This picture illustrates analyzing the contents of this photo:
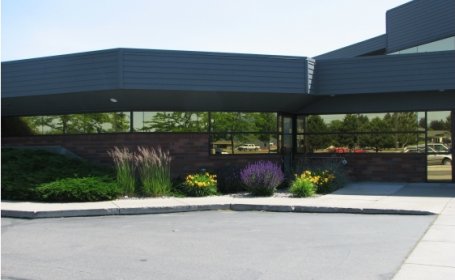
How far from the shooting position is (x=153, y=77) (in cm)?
1536

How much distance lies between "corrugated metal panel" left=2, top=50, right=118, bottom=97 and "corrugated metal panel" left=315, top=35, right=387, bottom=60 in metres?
14.6

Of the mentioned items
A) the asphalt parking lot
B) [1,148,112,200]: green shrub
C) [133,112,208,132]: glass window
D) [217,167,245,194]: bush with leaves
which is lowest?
the asphalt parking lot

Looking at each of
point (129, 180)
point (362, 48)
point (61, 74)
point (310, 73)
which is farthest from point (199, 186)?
point (362, 48)

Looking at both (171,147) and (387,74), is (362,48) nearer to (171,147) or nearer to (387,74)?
(387,74)

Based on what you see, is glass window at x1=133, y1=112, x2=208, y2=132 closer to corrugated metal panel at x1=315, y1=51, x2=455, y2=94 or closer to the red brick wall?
the red brick wall

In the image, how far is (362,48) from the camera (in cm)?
2689

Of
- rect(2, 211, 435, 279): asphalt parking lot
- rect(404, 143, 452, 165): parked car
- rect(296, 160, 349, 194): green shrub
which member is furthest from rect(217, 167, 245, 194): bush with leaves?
rect(404, 143, 452, 165): parked car

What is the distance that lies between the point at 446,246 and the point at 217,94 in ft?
31.6

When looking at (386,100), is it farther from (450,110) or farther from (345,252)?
(345,252)

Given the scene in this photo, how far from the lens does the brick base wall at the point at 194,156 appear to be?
54.7 feet

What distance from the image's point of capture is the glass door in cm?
1703

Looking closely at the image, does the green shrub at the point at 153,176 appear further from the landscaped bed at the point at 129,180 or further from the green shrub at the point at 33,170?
the green shrub at the point at 33,170

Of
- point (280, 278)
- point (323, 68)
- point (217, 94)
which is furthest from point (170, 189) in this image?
point (280, 278)

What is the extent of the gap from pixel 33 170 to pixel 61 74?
3.01m
